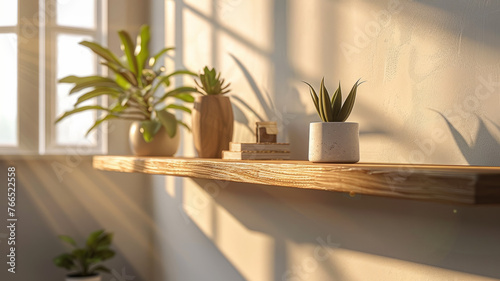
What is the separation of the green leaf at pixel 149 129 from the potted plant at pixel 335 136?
1.13 metres

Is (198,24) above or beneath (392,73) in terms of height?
above

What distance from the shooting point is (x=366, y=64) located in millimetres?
1893

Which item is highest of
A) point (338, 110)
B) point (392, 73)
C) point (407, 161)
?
point (392, 73)

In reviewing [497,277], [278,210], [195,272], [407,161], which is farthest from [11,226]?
[497,277]

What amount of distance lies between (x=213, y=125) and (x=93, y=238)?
1277 mm

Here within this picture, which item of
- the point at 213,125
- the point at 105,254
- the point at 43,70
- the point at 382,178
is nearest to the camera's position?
the point at 382,178

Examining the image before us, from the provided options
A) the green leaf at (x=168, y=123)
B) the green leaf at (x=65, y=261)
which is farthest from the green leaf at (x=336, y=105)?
the green leaf at (x=65, y=261)

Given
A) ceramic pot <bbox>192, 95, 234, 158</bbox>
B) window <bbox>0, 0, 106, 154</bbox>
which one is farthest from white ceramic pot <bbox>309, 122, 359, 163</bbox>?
window <bbox>0, 0, 106, 154</bbox>

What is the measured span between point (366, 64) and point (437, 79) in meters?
0.30

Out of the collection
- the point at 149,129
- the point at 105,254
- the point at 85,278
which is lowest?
the point at 85,278

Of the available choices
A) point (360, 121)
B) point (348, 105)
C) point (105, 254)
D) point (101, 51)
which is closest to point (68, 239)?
point (105, 254)

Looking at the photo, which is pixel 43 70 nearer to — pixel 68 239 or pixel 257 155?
pixel 68 239

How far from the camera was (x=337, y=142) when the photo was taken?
1.69 metres

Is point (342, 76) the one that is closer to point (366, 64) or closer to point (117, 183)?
point (366, 64)
